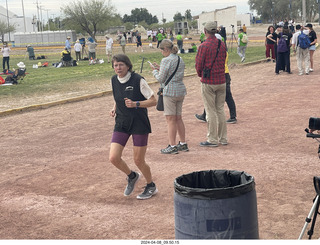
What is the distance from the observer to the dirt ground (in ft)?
19.3

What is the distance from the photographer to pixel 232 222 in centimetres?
378

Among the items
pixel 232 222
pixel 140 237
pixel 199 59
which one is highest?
pixel 199 59

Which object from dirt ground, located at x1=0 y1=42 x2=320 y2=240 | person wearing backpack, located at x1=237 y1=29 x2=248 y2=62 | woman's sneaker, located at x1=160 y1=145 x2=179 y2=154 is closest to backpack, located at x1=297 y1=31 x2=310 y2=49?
dirt ground, located at x1=0 y1=42 x2=320 y2=240

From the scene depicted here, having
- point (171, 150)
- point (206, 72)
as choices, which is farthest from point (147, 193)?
point (206, 72)

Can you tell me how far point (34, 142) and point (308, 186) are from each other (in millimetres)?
5919

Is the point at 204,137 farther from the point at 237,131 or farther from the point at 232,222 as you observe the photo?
the point at 232,222

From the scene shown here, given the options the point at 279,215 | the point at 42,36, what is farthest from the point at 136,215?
the point at 42,36

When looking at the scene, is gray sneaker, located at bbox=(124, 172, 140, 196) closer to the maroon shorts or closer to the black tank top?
the maroon shorts

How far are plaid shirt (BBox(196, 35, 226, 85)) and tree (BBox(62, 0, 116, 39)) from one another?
70.4m

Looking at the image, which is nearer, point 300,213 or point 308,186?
point 300,213

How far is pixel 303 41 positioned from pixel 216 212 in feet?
50.8

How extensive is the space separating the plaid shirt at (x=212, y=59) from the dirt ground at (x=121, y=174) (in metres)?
1.16

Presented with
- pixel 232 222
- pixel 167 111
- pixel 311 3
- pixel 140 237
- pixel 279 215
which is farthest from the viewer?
pixel 311 3

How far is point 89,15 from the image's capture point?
79062 mm
